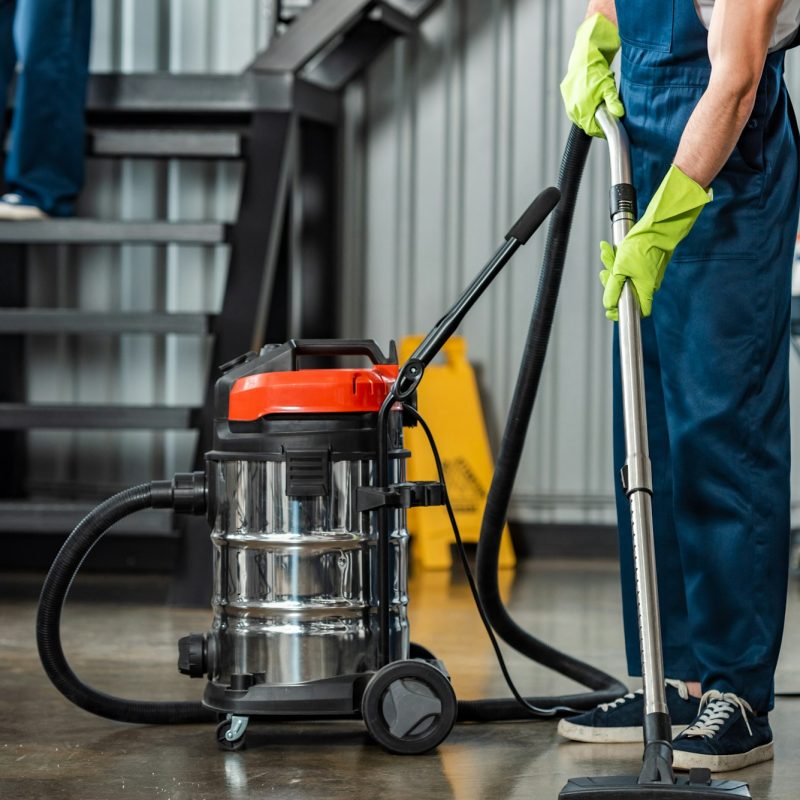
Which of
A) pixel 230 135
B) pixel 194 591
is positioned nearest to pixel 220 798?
pixel 194 591

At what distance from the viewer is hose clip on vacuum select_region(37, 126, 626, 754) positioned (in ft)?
6.72

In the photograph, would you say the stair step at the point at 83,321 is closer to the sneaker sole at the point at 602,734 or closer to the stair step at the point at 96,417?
the stair step at the point at 96,417

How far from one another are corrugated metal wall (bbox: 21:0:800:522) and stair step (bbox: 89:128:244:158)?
2.28ft

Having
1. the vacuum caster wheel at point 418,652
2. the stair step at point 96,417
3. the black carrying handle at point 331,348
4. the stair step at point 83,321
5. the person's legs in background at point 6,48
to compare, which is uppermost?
the person's legs in background at point 6,48

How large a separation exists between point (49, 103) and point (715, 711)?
9.22 feet

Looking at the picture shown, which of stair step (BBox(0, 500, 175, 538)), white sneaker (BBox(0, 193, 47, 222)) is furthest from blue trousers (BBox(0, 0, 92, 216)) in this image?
stair step (BBox(0, 500, 175, 538))

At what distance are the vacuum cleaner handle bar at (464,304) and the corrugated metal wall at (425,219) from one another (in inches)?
111

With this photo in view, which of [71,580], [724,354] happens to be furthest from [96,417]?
[724,354]

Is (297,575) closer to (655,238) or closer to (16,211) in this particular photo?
(655,238)

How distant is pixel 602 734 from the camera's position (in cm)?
221

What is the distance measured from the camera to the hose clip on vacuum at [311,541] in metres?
2.05

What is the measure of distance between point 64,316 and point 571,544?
206 centimetres

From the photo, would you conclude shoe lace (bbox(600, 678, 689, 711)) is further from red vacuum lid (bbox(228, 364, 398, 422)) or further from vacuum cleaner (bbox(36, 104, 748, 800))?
red vacuum lid (bbox(228, 364, 398, 422))

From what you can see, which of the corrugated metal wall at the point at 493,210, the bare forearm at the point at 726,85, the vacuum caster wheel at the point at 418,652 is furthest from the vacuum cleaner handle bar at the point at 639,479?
the corrugated metal wall at the point at 493,210
